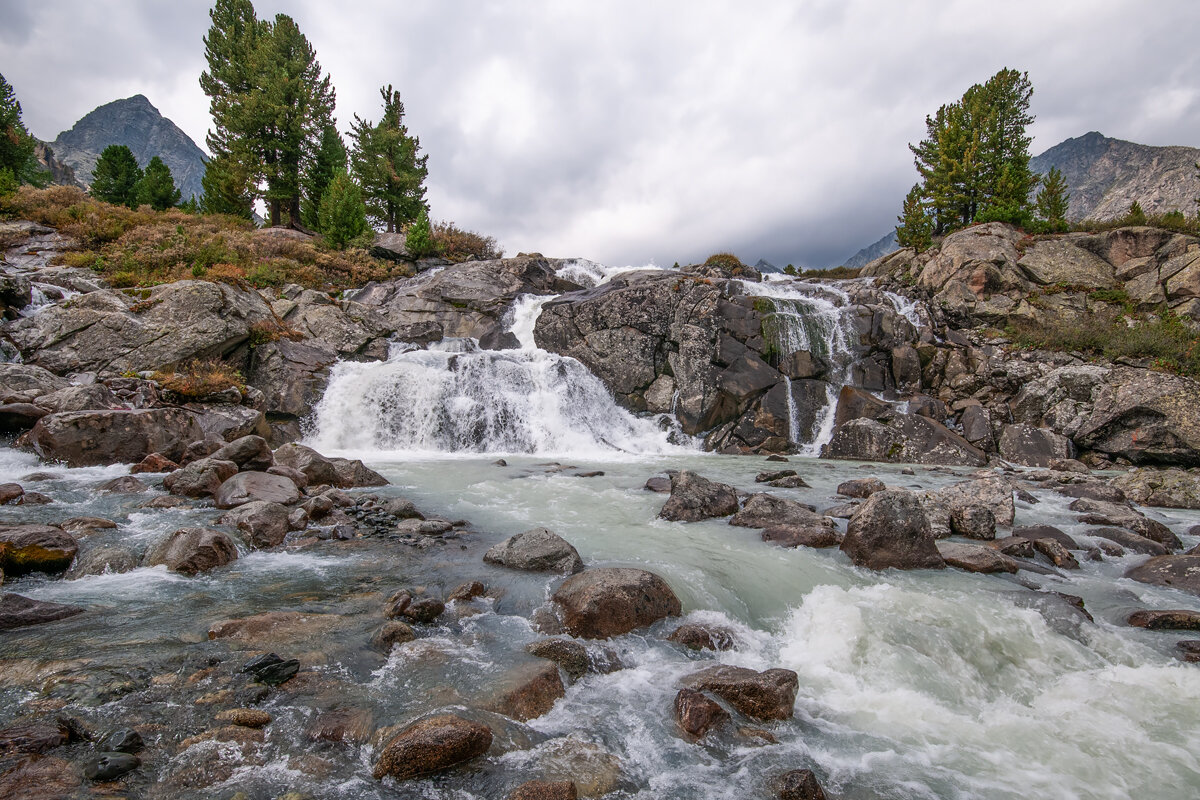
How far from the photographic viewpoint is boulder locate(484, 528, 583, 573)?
7.04 m

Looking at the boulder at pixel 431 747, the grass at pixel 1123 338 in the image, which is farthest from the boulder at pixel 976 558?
the grass at pixel 1123 338

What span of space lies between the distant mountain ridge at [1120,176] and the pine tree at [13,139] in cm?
6358

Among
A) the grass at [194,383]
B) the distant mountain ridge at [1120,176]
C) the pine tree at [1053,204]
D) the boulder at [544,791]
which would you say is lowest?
the boulder at [544,791]

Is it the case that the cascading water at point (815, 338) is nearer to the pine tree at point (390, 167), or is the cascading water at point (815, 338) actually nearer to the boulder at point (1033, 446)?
the boulder at point (1033, 446)

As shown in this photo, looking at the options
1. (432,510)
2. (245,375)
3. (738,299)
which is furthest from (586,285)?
(432,510)

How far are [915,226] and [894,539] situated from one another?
33399 mm

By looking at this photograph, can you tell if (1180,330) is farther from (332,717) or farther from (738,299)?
(332,717)

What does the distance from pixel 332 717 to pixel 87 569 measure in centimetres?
478

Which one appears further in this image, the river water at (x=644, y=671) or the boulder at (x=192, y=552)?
the boulder at (x=192, y=552)

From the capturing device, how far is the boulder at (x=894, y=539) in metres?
7.46

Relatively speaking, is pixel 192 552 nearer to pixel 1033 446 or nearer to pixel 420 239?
pixel 1033 446

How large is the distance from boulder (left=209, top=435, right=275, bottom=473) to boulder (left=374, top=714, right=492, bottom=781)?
9460mm

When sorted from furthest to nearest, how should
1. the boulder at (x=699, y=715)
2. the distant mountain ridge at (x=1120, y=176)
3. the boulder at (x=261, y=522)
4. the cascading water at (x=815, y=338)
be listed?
the distant mountain ridge at (x=1120, y=176) → the cascading water at (x=815, y=338) → the boulder at (x=261, y=522) → the boulder at (x=699, y=715)

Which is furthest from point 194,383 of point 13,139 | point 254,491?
point 13,139
